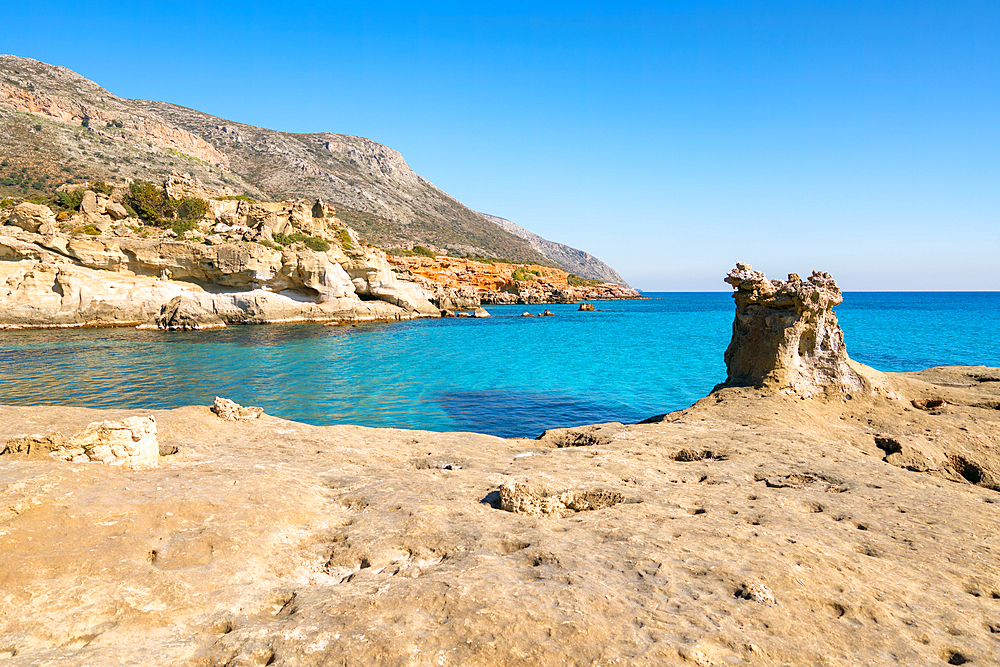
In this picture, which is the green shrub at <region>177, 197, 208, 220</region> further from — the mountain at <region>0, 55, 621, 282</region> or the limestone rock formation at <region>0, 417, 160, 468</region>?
the limestone rock formation at <region>0, 417, 160, 468</region>

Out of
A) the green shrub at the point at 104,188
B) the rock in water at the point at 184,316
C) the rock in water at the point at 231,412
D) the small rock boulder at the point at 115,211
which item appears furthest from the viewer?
the green shrub at the point at 104,188

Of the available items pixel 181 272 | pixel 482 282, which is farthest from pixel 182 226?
pixel 482 282

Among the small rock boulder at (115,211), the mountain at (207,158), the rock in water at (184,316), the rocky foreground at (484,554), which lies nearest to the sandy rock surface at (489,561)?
the rocky foreground at (484,554)

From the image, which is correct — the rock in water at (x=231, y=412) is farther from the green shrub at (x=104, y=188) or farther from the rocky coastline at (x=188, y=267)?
the green shrub at (x=104, y=188)

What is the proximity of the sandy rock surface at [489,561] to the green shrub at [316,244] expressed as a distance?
3675cm

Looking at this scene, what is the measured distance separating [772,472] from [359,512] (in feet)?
19.3

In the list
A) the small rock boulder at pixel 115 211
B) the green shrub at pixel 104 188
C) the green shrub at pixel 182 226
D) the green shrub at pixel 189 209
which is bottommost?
the green shrub at pixel 182 226

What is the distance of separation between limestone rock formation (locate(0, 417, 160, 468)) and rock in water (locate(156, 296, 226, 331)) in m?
33.3

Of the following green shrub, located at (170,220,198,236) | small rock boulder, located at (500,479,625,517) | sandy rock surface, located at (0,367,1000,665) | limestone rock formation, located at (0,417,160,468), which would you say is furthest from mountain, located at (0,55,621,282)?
small rock boulder, located at (500,479,625,517)

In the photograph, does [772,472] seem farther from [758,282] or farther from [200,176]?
[200,176]

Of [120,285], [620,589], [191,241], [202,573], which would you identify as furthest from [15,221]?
[620,589]

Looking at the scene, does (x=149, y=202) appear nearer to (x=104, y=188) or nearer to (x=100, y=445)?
(x=104, y=188)

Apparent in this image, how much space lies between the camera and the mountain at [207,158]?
60688 millimetres

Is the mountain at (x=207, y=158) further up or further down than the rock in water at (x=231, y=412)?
further up
